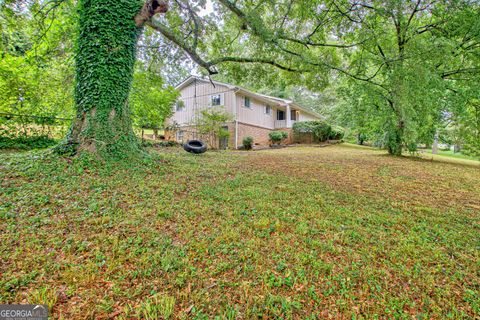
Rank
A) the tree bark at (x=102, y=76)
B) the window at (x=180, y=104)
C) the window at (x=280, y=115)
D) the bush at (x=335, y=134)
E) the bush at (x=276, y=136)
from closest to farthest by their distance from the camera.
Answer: the tree bark at (x=102, y=76) → the window at (x=180, y=104) → the bush at (x=276, y=136) → the bush at (x=335, y=134) → the window at (x=280, y=115)

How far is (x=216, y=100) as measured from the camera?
16.2 m

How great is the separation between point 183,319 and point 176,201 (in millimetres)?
2144

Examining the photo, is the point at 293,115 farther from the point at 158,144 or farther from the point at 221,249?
the point at 221,249

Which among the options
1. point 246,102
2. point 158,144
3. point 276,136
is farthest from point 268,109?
point 158,144

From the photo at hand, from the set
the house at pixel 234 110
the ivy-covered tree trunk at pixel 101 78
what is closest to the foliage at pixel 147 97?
the house at pixel 234 110

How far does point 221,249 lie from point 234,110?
13.9m

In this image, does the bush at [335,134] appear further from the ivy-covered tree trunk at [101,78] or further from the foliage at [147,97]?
the ivy-covered tree trunk at [101,78]

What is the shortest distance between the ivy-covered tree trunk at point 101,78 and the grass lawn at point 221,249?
61cm

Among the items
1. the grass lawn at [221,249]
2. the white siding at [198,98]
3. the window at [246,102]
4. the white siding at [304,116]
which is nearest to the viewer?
the grass lawn at [221,249]

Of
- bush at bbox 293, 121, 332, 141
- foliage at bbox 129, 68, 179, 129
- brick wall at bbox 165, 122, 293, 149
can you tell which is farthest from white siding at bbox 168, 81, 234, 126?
bush at bbox 293, 121, 332, 141

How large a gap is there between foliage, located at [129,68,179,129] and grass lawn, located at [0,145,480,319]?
206 inches

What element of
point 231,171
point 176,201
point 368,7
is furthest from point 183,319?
point 368,7

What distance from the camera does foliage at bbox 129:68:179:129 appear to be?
8.59 m

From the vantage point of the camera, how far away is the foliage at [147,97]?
8.59m
